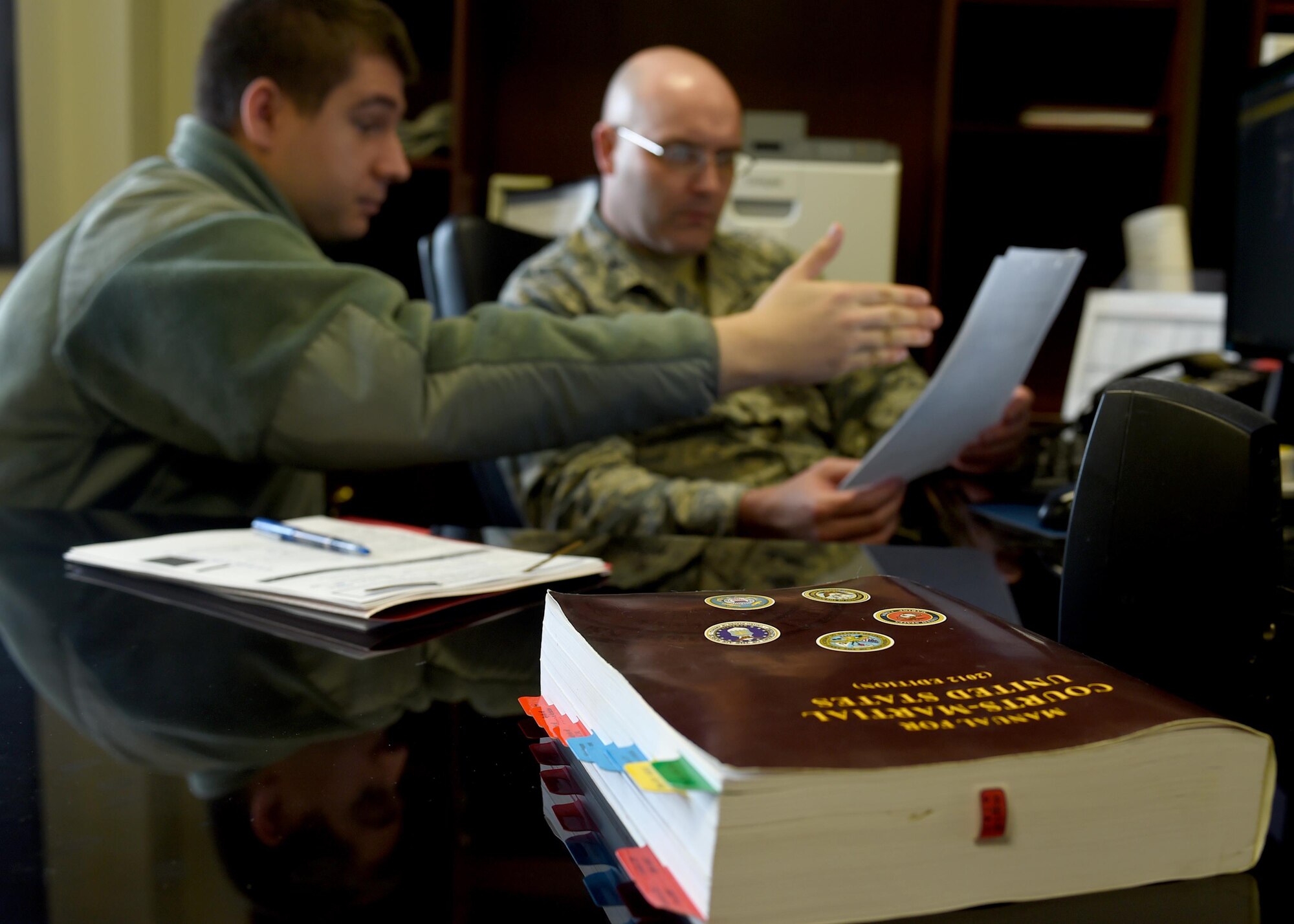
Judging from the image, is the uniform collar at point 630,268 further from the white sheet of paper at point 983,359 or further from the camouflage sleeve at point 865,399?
the white sheet of paper at point 983,359

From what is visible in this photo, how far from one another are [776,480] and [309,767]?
4.38 ft

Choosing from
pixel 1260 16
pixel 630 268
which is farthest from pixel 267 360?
pixel 1260 16

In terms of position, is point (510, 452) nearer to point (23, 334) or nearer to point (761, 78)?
point (23, 334)

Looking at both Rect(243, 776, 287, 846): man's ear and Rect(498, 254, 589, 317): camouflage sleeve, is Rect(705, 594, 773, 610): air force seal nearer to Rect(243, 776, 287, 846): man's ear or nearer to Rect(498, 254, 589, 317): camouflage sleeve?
Rect(243, 776, 287, 846): man's ear

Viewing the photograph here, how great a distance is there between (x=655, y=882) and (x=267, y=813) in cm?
15

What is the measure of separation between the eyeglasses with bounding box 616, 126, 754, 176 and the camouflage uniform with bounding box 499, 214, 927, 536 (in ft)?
0.49

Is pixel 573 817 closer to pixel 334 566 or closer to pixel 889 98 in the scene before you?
pixel 334 566

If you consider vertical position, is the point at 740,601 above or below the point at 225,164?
below

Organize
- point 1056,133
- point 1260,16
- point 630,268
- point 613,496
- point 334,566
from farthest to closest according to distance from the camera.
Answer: point 1056,133 < point 1260,16 < point 630,268 < point 613,496 < point 334,566

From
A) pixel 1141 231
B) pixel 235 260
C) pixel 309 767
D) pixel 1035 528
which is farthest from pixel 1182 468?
pixel 1141 231

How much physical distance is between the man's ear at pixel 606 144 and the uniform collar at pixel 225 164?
29.9 inches

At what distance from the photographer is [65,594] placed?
683 millimetres

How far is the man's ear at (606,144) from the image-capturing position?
1.87 m

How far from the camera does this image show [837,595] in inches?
17.8
